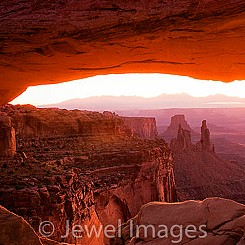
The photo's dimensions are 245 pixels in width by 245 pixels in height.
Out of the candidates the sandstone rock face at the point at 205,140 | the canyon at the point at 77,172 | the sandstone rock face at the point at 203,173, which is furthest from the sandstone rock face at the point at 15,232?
the sandstone rock face at the point at 205,140

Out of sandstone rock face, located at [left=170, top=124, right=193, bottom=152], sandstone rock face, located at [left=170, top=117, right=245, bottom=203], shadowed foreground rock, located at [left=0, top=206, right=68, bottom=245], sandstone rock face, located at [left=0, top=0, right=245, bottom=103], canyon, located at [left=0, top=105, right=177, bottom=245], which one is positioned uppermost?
sandstone rock face, located at [left=0, top=0, right=245, bottom=103]

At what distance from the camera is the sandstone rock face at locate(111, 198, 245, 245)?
13.7 ft

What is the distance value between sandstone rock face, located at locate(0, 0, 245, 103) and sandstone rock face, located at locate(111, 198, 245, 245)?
132 inches

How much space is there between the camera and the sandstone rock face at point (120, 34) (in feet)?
19.2

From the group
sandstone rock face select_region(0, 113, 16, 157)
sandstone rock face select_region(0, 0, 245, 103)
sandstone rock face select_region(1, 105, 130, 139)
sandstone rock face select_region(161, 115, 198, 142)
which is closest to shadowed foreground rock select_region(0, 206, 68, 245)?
sandstone rock face select_region(0, 0, 245, 103)

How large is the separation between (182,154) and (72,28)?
48.8 m

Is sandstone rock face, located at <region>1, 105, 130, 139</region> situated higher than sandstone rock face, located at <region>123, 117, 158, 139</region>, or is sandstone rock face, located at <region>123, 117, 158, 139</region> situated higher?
sandstone rock face, located at <region>1, 105, 130, 139</region>

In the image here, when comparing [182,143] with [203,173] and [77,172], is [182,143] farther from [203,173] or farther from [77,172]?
[77,172]

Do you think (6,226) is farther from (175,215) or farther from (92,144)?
(92,144)

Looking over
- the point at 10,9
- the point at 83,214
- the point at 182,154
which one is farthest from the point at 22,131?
the point at 182,154

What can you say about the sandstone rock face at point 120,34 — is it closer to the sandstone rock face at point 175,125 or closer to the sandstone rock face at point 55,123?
the sandstone rock face at point 55,123

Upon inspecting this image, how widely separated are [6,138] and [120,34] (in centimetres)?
1005

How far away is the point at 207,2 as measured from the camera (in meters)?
5.51

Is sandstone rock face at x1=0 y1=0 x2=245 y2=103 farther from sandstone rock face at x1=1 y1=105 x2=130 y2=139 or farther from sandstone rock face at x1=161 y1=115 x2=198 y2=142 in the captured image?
sandstone rock face at x1=161 y1=115 x2=198 y2=142
